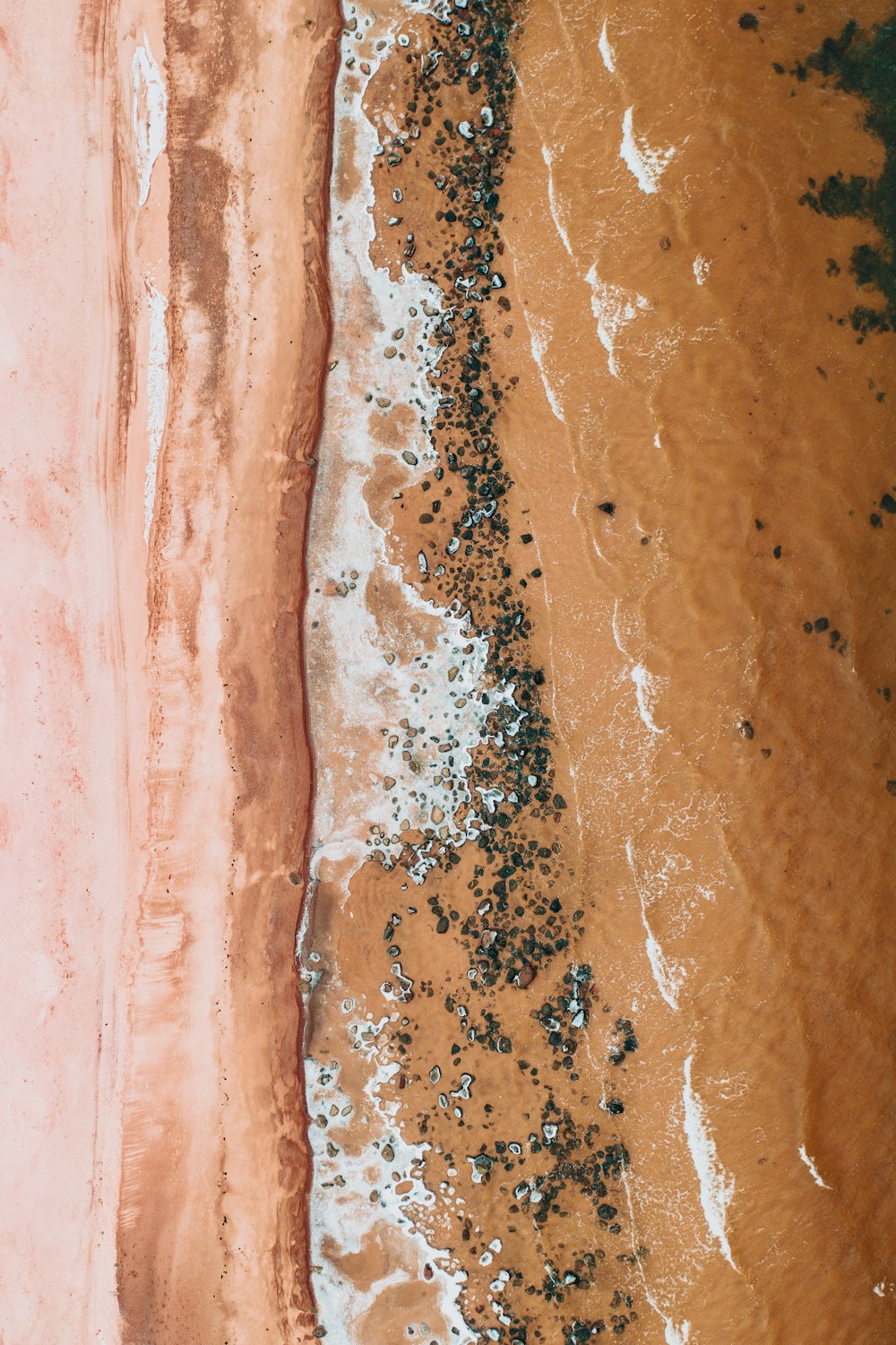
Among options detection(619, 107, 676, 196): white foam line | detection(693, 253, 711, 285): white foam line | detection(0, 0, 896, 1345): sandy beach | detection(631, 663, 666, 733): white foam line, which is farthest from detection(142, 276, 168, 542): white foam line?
detection(693, 253, 711, 285): white foam line

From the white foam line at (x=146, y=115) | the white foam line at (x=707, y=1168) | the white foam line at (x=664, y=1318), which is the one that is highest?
the white foam line at (x=146, y=115)

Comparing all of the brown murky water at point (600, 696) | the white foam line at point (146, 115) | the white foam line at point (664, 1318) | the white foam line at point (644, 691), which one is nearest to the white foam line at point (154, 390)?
the white foam line at point (146, 115)

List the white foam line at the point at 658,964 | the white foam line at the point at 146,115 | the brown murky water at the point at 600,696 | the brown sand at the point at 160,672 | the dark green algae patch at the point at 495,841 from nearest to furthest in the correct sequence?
the brown murky water at the point at 600,696, the white foam line at the point at 658,964, the dark green algae patch at the point at 495,841, the brown sand at the point at 160,672, the white foam line at the point at 146,115

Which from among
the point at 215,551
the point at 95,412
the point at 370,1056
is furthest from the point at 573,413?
the point at 370,1056

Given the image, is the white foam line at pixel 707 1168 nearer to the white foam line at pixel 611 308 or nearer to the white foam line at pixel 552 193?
the white foam line at pixel 611 308

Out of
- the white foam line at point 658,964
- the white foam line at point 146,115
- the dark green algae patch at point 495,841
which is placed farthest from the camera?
the white foam line at point 146,115
